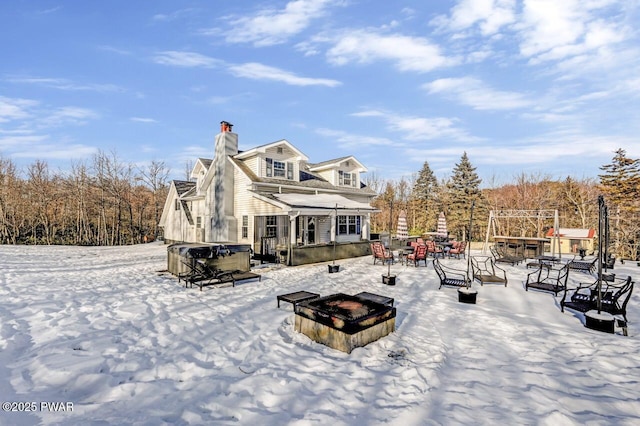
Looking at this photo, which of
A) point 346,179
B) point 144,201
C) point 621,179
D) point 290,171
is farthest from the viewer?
point 144,201

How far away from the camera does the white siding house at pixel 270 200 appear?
17.1 metres

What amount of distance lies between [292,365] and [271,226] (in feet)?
48.8

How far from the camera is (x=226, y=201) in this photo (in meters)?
18.7

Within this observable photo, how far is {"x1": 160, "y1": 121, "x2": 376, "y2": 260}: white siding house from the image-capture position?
56.2ft

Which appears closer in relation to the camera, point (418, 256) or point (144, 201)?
point (418, 256)

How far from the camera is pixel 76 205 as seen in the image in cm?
2769

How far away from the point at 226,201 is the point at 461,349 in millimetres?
16280

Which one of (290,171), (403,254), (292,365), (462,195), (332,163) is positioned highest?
(332,163)

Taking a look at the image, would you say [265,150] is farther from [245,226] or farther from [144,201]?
[144,201]

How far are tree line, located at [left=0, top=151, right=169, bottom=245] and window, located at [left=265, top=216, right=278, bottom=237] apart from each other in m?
18.3

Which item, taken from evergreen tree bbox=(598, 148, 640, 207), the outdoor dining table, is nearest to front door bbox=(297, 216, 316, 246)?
the outdoor dining table

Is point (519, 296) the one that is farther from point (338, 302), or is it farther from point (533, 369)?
point (338, 302)

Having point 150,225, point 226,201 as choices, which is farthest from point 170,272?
point 150,225

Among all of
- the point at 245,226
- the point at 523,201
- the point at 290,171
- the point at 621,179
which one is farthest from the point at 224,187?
the point at 523,201
